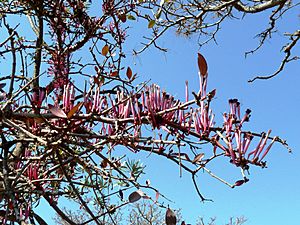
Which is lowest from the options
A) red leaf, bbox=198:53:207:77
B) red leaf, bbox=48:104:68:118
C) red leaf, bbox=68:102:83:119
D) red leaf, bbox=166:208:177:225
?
red leaf, bbox=166:208:177:225

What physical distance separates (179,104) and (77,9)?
1128mm

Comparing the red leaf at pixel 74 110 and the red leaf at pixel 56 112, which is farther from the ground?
the red leaf at pixel 74 110

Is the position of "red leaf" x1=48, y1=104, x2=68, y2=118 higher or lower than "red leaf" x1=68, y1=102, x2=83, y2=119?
lower

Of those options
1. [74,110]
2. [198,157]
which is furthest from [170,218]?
[74,110]

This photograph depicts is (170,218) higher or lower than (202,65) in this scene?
lower

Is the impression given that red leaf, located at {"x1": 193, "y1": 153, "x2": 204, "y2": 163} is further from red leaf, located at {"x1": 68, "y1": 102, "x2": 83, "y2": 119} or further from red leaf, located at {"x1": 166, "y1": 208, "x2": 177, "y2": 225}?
red leaf, located at {"x1": 68, "y1": 102, "x2": 83, "y2": 119}

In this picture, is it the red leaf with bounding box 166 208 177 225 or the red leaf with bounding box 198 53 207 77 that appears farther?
the red leaf with bounding box 166 208 177 225

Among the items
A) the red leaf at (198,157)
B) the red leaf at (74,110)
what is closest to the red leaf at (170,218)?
the red leaf at (198,157)

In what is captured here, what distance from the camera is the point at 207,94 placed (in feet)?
1.79

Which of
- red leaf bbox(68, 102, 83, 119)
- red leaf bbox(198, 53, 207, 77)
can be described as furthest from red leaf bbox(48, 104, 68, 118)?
red leaf bbox(198, 53, 207, 77)

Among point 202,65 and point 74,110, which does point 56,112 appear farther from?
point 202,65

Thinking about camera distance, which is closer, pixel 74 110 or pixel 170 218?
pixel 74 110

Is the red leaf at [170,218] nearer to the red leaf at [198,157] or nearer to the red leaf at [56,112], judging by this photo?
→ the red leaf at [198,157]

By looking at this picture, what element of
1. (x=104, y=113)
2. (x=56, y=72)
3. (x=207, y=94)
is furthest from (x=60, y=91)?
(x=207, y=94)
